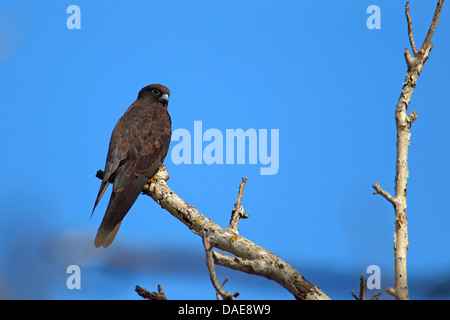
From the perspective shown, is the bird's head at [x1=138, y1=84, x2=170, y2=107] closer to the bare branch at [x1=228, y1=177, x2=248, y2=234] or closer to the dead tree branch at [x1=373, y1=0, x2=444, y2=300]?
the bare branch at [x1=228, y1=177, x2=248, y2=234]

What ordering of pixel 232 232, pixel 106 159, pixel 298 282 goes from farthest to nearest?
pixel 106 159 → pixel 232 232 → pixel 298 282

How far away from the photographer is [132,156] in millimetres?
6656

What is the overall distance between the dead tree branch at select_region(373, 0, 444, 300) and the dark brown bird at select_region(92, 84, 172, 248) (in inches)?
115

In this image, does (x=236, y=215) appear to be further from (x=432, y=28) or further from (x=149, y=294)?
(x=432, y=28)

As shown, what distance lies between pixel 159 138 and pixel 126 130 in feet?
1.45

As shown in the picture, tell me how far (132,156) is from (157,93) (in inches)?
69.0

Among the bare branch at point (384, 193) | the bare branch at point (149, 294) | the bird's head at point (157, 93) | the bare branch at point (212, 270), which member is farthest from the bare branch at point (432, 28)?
the bird's head at point (157, 93)

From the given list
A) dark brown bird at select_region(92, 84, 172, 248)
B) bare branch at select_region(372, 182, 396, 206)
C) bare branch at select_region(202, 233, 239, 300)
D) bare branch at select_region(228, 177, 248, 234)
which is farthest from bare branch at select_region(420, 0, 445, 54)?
dark brown bird at select_region(92, 84, 172, 248)

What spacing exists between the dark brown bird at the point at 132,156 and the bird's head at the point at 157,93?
0.25m

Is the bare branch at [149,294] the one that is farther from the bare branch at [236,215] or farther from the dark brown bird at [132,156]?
the dark brown bird at [132,156]

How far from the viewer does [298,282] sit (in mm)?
4023

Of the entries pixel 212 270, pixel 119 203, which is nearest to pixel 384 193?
pixel 212 270
